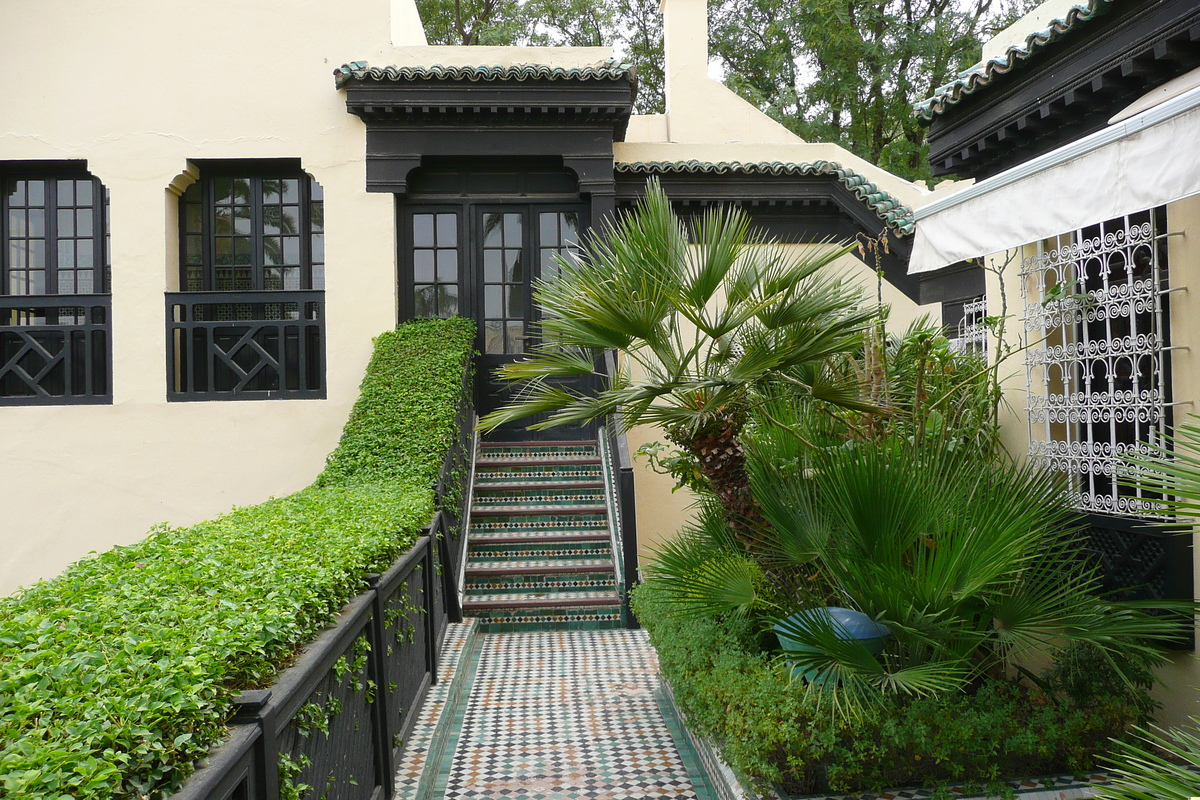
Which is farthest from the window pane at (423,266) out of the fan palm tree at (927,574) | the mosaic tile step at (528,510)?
the fan palm tree at (927,574)

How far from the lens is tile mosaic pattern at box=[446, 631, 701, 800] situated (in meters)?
4.64

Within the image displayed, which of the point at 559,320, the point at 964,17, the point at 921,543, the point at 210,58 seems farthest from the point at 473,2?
the point at 921,543

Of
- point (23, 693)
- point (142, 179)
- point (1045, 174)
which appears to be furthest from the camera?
point (142, 179)

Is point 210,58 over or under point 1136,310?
over

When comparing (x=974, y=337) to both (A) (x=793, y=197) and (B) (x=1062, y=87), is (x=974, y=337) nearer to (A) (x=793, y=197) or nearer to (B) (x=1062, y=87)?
(B) (x=1062, y=87)

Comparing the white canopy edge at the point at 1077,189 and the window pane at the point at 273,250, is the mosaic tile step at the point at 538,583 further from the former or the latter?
the window pane at the point at 273,250

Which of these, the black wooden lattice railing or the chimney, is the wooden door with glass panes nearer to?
the chimney

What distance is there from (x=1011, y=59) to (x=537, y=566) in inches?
218

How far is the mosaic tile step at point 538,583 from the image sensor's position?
8.41m

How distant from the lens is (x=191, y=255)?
35.8 feet

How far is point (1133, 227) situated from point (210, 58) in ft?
30.7

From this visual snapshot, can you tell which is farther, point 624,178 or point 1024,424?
point 624,178

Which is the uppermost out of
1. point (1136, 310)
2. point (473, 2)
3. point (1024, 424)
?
point (473, 2)

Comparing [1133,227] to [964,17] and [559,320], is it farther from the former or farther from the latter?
[964,17]
